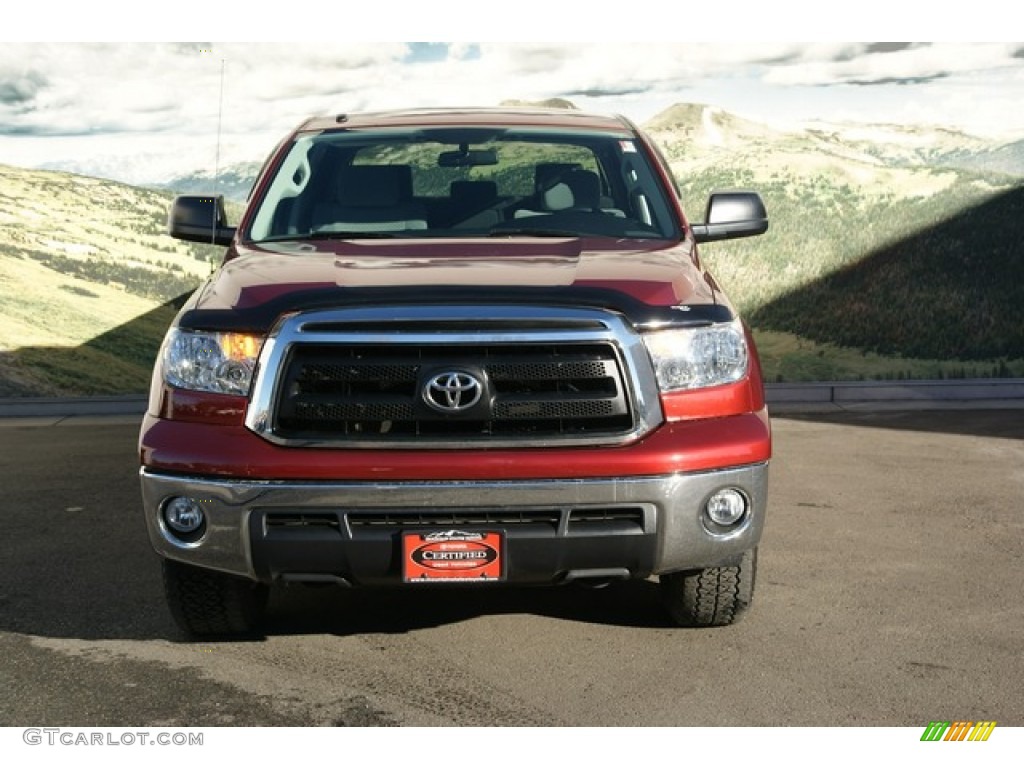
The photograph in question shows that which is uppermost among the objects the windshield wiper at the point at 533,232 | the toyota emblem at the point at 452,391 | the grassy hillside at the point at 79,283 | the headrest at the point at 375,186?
the headrest at the point at 375,186

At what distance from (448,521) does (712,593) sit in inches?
45.7

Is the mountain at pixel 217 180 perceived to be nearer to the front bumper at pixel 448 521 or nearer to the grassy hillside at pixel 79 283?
the grassy hillside at pixel 79 283

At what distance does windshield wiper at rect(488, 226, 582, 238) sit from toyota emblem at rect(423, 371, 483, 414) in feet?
4.34

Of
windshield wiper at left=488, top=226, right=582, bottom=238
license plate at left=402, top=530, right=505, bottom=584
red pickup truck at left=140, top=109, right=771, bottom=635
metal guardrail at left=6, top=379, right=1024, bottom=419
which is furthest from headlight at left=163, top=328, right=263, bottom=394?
metal guardrail at left=6, top=379, right=1024, bottom=419

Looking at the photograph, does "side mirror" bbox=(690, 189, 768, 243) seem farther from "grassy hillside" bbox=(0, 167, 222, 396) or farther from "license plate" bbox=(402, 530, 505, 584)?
"grassy hillside" bbox=(0, 167, 222, 396)

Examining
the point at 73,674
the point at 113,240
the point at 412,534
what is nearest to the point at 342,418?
the point at 412,534

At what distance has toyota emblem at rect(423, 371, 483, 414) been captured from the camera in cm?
493

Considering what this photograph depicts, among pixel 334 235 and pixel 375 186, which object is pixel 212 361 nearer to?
pixel 334 235

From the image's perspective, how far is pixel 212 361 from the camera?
5086 mm

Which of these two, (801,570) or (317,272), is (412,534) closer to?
(317,272)

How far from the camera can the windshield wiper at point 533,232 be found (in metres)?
6.16

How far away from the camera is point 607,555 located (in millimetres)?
4973

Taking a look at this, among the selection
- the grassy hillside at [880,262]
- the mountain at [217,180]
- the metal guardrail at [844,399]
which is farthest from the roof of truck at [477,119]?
the grassy hillside at [880,262]

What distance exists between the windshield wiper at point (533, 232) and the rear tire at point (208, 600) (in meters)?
1.65
